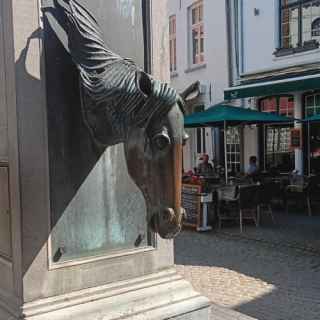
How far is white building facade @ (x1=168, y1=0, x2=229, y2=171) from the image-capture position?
52.7ft

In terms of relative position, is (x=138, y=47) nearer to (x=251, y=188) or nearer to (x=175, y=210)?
(x=175, y=210)

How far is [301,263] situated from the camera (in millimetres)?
7188

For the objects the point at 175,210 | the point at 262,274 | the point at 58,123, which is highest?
the point at 58,123

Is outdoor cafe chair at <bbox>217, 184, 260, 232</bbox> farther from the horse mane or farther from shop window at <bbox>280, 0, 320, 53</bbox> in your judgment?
the horse mane

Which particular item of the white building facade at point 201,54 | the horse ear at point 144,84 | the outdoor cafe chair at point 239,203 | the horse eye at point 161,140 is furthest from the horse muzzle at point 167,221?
the white building facade at point 201,54

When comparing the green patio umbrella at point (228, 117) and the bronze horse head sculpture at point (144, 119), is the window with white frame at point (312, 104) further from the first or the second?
the bronze horse head sculpture at point (144, 119)

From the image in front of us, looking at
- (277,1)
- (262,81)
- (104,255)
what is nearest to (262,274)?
(104,255)

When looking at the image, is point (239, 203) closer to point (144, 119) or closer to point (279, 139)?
point (279, 139)

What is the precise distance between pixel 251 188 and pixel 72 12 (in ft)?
25.7

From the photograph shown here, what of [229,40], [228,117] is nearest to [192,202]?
[228,117]

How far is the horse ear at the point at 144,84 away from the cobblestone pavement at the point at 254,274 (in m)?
3.63

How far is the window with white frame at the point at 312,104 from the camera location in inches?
504

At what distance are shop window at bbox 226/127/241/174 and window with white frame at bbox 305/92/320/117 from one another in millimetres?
2793

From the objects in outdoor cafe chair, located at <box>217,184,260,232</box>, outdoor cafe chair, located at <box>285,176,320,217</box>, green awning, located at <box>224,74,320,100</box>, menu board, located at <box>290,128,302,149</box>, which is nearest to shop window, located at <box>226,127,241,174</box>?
green awning, located at <box>224,74,320,100</box>
